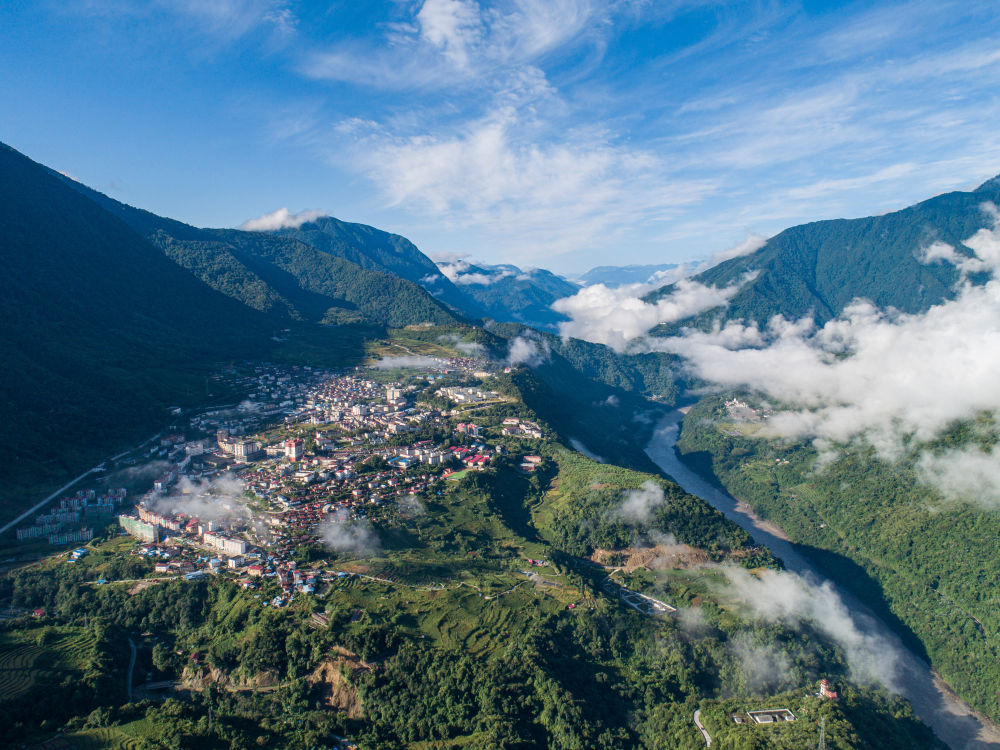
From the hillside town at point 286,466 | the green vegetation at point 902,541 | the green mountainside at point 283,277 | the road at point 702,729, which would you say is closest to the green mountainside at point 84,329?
the hillside town at point 286,466

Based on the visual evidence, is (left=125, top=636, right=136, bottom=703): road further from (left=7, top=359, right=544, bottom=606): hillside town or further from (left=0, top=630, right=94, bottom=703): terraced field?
(left=7, top=359, right=544, bottom=606): hillside town

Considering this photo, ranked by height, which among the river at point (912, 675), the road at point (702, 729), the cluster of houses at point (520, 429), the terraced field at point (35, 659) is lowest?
the river at point (912, 675)

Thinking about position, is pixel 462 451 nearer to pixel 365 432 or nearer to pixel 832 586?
pixel 365 432

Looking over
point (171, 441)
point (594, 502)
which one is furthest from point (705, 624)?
point (171, 441)

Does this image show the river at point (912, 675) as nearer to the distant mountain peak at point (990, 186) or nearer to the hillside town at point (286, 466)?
the hillside town at point (286, 466)

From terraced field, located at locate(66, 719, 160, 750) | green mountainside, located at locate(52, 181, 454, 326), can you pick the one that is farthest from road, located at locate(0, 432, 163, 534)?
green mountainside, located at locate(52, 181, 454, 326)
